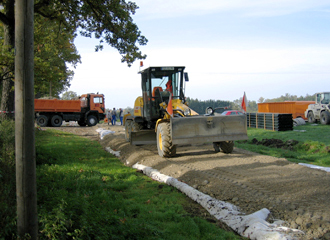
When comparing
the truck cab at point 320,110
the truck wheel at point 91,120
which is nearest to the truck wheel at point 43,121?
the truck wheel at point 91,120

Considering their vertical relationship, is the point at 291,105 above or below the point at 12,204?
above

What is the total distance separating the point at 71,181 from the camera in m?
5.91

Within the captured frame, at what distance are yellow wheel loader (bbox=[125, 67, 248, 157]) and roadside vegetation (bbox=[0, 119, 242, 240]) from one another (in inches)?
86.5

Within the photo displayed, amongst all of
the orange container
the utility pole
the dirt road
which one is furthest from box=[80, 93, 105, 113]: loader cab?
the utility pole

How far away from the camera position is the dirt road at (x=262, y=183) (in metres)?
4.58

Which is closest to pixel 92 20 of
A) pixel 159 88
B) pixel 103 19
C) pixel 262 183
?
pixel 103 19

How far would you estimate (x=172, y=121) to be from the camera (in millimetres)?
8914

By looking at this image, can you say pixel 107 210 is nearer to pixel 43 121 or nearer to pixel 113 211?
pixel 113 211

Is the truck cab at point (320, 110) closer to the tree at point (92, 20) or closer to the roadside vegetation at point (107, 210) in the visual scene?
the tree at point (92, 20)

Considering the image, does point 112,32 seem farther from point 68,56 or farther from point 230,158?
point 68,56

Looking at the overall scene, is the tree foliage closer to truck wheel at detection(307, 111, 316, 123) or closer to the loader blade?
the loader blade

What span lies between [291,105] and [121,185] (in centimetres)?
2554

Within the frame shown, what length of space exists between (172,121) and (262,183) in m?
3.42

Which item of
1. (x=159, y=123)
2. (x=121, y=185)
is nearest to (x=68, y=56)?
(x=159, y=123)
